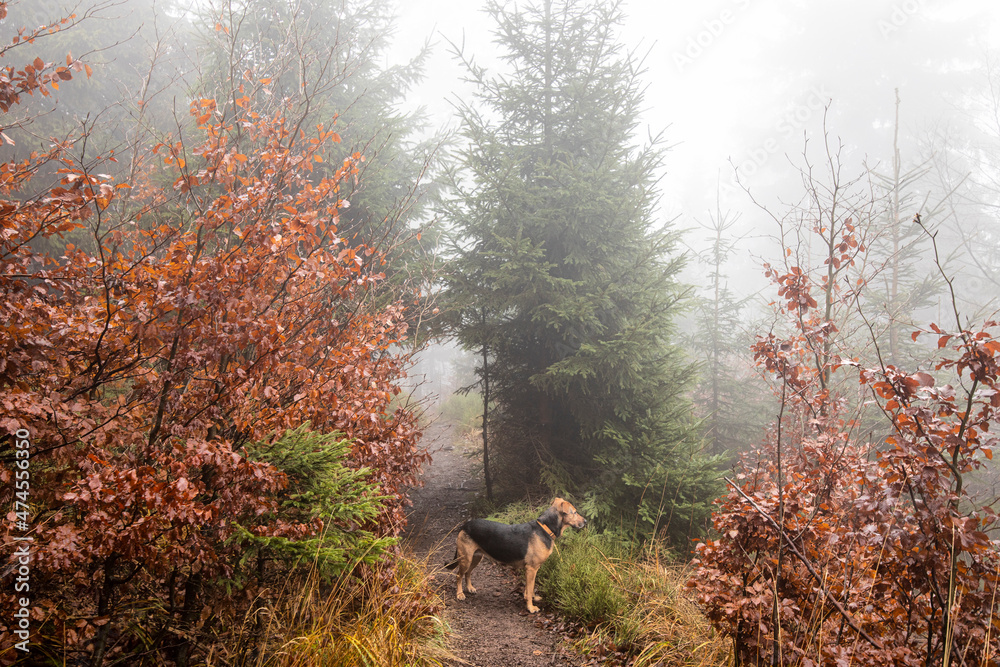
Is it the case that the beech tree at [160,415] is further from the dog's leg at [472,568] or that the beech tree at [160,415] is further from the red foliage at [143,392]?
the dog's leg at [472,568]

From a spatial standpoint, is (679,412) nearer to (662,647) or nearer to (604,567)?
(604,567)

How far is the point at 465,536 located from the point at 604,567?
1498mm

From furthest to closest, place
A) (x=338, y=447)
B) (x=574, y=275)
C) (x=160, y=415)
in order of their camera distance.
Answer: (x=574, y=275), (x=338, y=447), (x=160, y=415)

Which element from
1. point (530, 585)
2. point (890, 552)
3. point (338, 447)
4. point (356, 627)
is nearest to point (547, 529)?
point (530, 585)

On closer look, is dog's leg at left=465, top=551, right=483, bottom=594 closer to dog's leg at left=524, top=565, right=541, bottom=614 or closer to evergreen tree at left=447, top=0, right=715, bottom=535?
dog's leg at left=524, top=565, right=541, bottom=614

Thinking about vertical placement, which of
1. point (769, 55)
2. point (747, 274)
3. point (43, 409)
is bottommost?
point (43, 409)

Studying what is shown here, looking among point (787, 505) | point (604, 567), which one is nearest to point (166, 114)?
point (604, 567)

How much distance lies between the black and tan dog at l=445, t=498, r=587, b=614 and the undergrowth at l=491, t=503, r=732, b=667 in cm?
41

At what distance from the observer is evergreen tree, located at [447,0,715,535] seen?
269 inches

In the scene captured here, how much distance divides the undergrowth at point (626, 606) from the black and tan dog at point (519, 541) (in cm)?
41

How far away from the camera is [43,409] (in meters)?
1.86

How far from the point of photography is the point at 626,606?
412cm

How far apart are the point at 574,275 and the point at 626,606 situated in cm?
517

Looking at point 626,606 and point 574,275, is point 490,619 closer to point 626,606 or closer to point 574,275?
point 626,606
